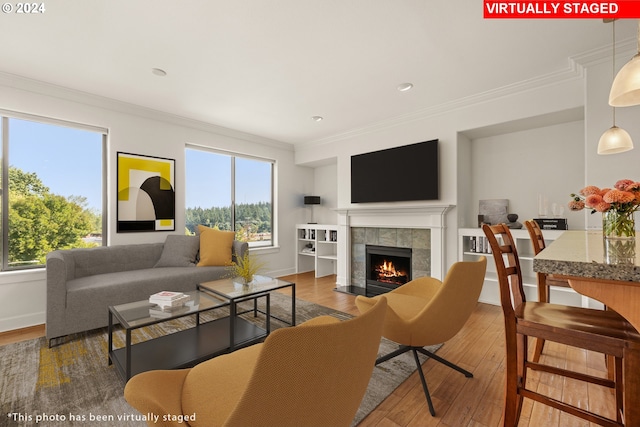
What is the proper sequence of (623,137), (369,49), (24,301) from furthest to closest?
(24,301) → (369,49) → (623,137)

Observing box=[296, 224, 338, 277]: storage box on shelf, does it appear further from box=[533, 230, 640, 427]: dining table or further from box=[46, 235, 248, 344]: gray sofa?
box=[533, 230, 640, 427]: dining table

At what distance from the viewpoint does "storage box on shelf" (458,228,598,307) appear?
324cm

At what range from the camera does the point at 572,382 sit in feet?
6.19

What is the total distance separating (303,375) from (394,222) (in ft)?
12.1

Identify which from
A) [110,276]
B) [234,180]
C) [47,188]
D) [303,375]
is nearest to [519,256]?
[303,375]

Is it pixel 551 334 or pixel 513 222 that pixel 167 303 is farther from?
pixel 513 222

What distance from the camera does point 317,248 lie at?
5.36 meters

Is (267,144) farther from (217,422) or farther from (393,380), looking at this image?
(217,422)

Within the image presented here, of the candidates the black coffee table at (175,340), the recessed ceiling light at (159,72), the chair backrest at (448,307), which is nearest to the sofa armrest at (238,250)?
the black coffee table at (175,340)

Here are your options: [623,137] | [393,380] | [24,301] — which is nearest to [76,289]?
[24,301]

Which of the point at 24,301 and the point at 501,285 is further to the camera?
the point at 24,301

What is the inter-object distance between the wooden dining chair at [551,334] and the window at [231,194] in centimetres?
417

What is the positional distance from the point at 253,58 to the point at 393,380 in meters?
2.90

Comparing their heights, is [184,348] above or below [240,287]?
below
